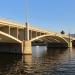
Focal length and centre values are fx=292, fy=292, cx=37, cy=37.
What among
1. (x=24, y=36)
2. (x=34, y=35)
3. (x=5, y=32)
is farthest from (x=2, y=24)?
(x=34, y=35)

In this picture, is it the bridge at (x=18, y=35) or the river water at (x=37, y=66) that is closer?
the river water at (x=37, y=66)

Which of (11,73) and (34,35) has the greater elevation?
(34,35)

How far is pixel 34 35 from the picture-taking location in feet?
292

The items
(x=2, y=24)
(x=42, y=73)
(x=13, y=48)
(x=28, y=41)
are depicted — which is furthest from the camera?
(x=13, y=48)

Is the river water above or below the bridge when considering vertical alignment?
below

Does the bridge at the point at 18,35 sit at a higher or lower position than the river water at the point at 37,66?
higher

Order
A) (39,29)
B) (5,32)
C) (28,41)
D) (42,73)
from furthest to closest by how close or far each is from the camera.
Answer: (39,29) → (28,41) → (5,32) → (42,73)

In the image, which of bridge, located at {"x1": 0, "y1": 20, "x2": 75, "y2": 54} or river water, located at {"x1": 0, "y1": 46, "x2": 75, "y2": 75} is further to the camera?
bridge, located at {"x1": 0, "y1": 20, "x2": 75, "y2": 54}

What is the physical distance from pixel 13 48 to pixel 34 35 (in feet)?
26.5

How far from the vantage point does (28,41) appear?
79750 mm

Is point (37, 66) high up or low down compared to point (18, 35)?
down

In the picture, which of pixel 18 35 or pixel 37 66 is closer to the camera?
pixel 37 66

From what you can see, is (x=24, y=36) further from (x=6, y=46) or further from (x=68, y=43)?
(x=68, y=43)

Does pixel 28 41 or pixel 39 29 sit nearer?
pixel 28 41
